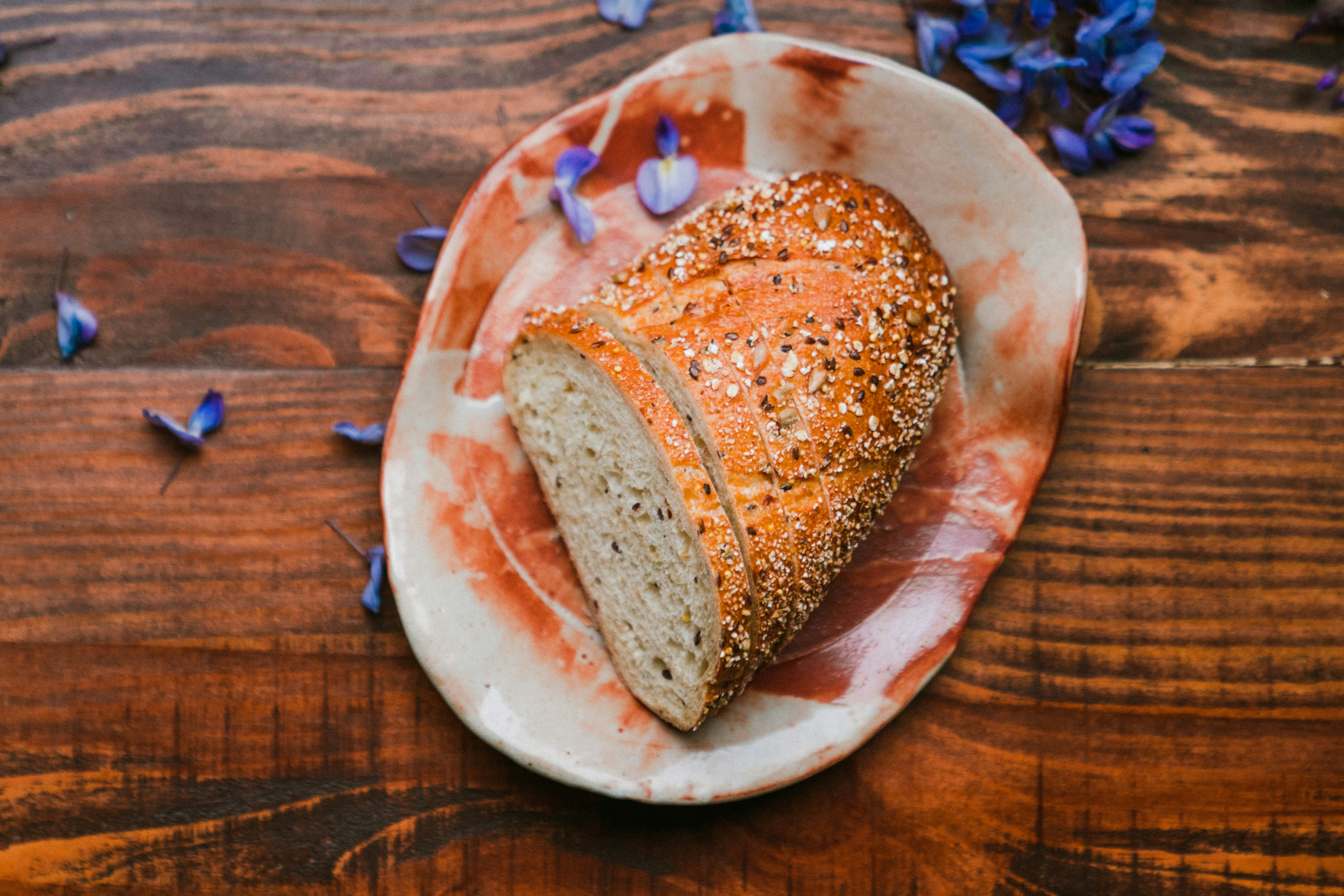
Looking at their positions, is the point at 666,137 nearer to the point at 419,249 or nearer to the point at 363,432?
the point at 419,249

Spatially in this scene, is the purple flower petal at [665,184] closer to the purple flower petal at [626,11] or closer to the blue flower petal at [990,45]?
the purple flower petal at [626,11]

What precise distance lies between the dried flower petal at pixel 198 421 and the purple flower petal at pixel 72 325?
0.23m

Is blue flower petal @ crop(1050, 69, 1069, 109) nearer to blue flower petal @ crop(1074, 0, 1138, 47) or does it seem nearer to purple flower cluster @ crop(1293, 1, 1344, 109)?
blue flower petal @ crop(1074, 0, 1138, 47)

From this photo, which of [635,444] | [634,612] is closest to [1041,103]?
[635,444]

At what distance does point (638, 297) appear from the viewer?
1651 millimetres

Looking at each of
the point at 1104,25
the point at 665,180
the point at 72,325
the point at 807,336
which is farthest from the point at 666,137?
the point at 72,325

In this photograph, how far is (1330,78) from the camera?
1907mm

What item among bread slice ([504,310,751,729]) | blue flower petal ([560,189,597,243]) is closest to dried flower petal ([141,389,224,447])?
bread slice ([504,310,751,729])

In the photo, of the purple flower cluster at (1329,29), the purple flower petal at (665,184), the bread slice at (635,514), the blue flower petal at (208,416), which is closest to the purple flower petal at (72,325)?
the blue flower petal at (208,416)

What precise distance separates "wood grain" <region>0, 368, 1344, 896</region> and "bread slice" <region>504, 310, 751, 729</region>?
404 mm

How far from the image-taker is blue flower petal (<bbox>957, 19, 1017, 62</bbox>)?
6.15 ft

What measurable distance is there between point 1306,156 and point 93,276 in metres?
3.06

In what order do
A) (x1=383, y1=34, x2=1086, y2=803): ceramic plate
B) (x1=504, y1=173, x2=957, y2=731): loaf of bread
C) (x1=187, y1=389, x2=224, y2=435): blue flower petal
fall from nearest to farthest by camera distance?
1. (x1=504, y1=173, x2=957, y2=731): loaf of bread
2. (x1=383, y1=34, x2=1086, y2=803): ceramic plate
3. (x1=187, y1=389, x2=224, y2=435): blue flower petal

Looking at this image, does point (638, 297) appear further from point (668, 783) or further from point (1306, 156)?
point (1306, 156)
